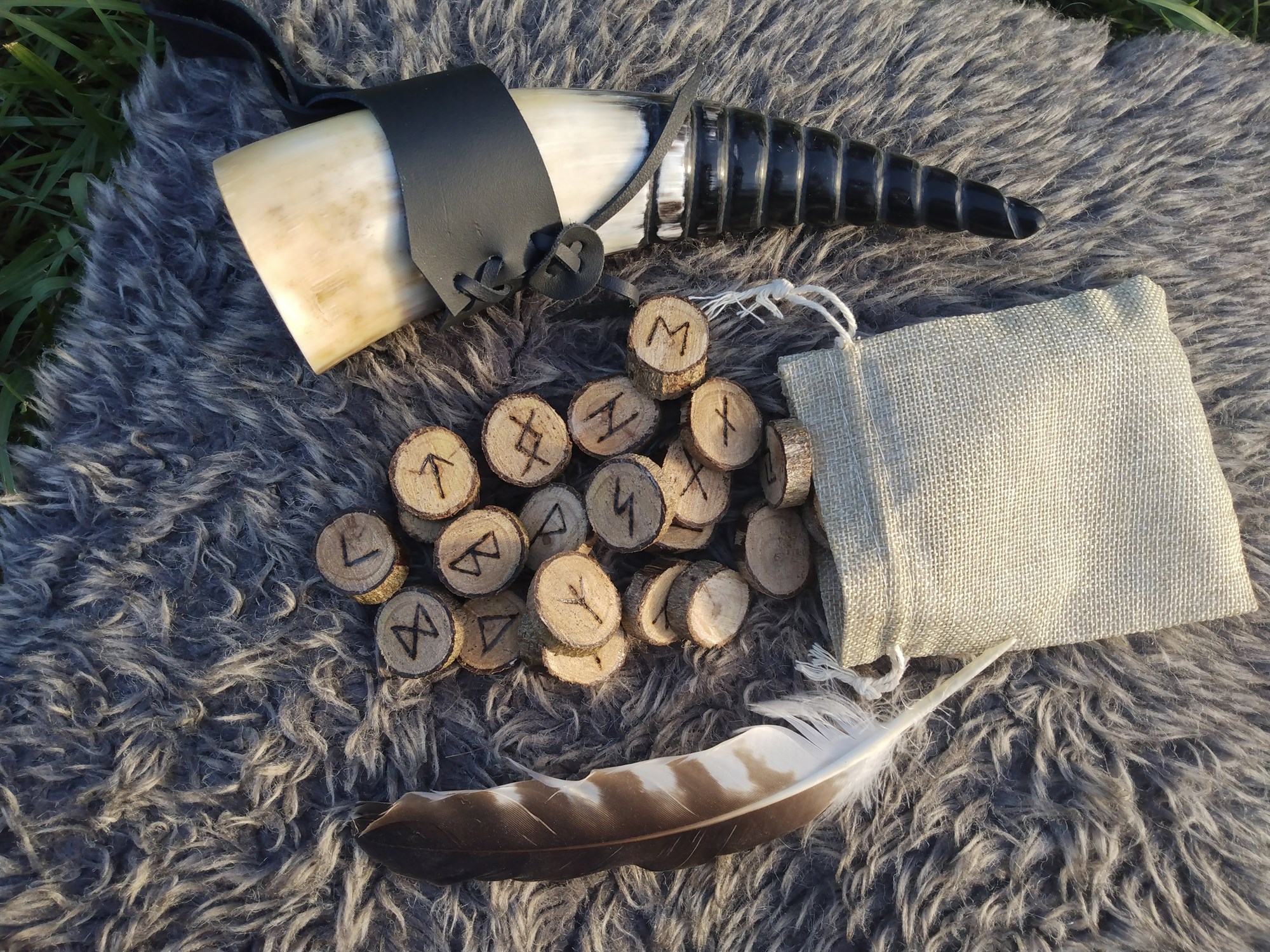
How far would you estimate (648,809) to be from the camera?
1.31m

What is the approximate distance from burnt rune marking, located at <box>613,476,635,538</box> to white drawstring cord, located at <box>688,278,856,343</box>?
0.36 meters

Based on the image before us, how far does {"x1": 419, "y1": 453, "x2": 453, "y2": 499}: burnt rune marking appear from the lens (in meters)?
1.35

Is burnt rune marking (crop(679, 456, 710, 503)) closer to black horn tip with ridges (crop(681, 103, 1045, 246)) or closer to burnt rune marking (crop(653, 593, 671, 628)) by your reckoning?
burnt rune marking (crop(653, 593, 671, 628))

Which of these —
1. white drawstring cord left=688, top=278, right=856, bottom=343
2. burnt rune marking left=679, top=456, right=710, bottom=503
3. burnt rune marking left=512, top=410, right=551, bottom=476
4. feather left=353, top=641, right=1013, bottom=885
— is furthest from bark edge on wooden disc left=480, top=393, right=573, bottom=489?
feather left=353, top=641, right=1013, bottom=885

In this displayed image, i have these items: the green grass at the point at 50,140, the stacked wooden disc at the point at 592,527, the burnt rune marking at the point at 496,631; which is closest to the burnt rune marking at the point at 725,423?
the stacked wooden disc at the point at 592,527

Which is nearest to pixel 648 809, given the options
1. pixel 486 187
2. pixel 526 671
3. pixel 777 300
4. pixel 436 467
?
pixel 526 671

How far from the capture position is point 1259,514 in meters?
1.51

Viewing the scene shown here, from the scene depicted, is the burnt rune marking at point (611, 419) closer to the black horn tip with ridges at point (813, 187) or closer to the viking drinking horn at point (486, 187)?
the viking drinking horn at point (486, 187)

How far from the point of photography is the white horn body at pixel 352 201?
4.15 ft

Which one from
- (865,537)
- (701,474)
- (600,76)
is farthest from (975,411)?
(600,76)

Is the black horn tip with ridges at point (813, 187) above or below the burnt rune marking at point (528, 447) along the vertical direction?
above

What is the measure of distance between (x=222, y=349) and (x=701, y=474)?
0.83 meters

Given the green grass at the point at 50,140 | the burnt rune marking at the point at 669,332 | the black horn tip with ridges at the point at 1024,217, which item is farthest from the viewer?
the green grass at the point at 50,140

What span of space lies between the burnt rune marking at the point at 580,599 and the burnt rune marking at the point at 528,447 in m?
0.21
